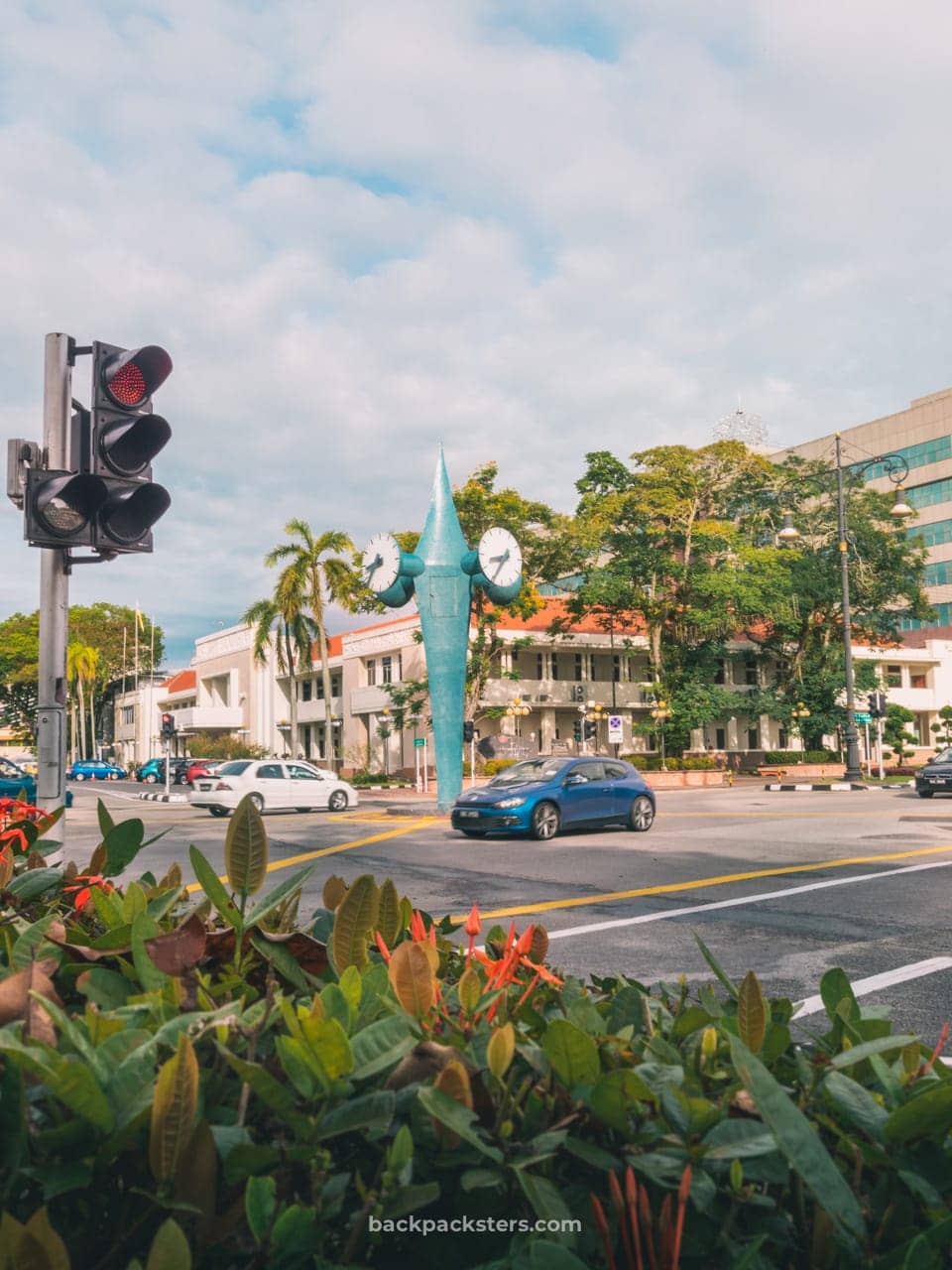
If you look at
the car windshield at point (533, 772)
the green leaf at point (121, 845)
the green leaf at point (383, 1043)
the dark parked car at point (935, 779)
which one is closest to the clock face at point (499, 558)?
the car windshield at point (533, 772)

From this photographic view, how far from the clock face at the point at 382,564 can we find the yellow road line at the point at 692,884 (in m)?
15.9

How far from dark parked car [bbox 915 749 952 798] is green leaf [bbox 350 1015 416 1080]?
29722mm

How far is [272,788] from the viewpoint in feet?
91.7

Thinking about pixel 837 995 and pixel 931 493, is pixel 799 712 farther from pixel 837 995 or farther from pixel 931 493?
pixel 837 995

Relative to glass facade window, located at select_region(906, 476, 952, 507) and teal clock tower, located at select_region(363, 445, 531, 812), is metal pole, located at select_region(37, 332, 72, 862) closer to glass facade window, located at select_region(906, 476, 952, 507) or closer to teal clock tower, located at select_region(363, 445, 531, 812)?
teal clock tower, located at select_region(363, 445, 531, 812)

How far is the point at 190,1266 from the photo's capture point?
0.96m

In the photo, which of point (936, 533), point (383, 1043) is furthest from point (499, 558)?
point (936, 533)

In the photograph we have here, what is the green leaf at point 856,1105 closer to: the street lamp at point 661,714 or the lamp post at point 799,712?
the street lamp at point 661,714

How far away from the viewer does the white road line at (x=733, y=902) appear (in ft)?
29.1

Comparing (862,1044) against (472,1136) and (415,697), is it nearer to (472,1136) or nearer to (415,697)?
(472,1136)

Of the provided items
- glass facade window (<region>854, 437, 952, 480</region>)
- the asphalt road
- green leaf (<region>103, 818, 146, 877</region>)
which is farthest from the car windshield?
glass facade window (<region>854, 437, 952, 480</region>)

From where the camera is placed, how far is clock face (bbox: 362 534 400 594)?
91.5 ft

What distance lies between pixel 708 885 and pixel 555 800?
663 centimetres

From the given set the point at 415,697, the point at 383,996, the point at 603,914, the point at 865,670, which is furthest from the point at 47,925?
the point at 865,670
